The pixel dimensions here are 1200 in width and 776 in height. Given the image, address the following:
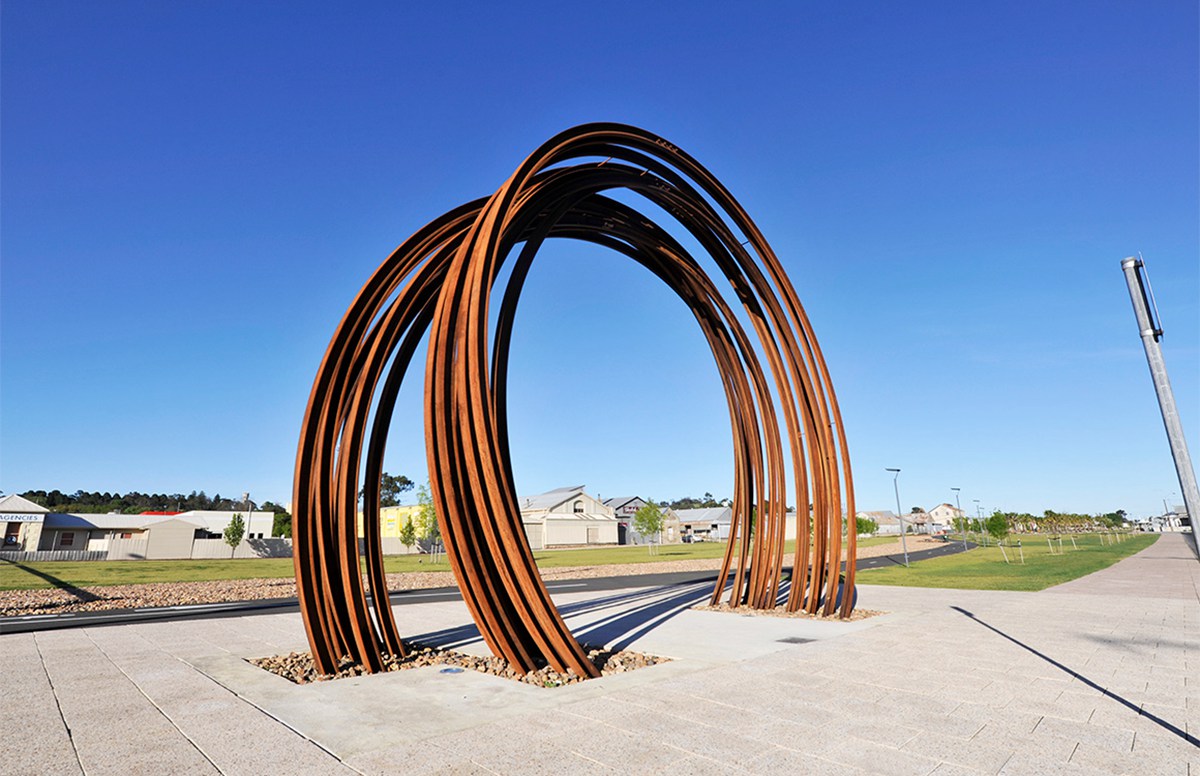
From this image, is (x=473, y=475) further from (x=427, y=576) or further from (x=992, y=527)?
(x=992, y=527)

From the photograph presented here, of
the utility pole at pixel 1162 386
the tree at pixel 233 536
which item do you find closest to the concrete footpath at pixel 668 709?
the utility pole at pixel 1162 386

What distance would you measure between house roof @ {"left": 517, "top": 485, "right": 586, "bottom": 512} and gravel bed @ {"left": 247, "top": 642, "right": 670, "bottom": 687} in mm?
65859

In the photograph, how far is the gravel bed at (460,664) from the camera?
7777mm

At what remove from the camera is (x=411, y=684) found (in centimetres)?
761

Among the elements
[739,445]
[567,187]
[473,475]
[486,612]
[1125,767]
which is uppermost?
[567,187]

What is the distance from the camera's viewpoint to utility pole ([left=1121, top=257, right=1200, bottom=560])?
155 inches

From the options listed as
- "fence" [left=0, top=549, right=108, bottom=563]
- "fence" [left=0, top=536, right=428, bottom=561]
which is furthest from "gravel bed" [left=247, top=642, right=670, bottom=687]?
"fence" [left=0, top=549, right=108, bottom=563]

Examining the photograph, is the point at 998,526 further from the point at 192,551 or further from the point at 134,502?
the point at 134,502

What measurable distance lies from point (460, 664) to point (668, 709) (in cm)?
369

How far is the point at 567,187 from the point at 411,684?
304 inches

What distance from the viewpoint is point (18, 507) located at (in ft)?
171

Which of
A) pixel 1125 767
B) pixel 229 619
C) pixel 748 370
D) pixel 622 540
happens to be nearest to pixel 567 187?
pixel 748 370

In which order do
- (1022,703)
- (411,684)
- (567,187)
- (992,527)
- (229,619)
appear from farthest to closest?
1. (992,527)
2. (229,619)
3. (567,187)
4. (411,684)
5. (1022,703)

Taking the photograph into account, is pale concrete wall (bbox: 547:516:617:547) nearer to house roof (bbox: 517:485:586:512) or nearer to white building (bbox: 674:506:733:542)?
house roof (bbox: 517:485:586:512)
